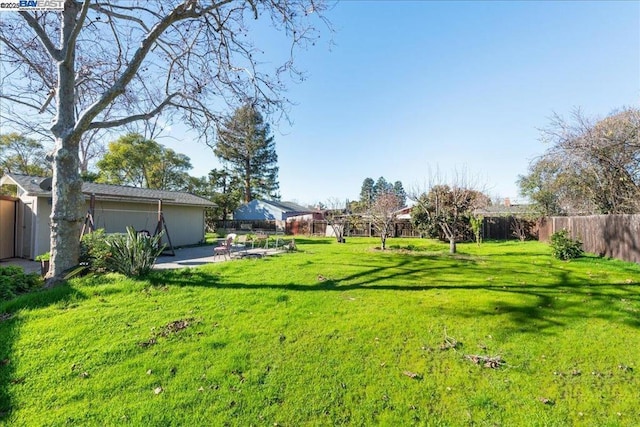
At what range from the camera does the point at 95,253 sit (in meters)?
6.92

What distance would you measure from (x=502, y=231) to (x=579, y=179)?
7.98m

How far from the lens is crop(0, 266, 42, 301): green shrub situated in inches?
219

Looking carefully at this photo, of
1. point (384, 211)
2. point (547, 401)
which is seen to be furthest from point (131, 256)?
point (384, 211)

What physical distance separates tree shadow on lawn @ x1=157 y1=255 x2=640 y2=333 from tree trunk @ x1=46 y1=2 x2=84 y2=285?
2088mm

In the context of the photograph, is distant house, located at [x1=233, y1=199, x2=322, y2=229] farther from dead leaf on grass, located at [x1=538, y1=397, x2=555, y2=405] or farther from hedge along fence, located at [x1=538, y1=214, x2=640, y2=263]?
dead leaf on grass, located at [x1=538, y1=397, x2=555, y2=405]

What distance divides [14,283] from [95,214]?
729cm

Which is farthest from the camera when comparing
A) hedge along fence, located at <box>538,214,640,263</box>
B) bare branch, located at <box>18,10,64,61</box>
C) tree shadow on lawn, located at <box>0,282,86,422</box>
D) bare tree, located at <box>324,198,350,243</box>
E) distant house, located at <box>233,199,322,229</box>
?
distant house, located at <box>233,199,322,229</box>

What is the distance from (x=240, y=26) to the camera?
7270mm

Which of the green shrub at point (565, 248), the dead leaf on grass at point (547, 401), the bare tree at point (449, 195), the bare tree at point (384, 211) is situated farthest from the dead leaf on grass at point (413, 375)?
the bare tree at point (449, 195)

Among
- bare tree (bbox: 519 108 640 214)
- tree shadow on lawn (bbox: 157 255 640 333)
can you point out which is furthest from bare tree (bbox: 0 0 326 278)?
bare tree (bbox: 519 108 640 214)

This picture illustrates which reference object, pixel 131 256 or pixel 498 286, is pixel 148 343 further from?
pixel 498 286

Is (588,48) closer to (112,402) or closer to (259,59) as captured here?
(259,59)

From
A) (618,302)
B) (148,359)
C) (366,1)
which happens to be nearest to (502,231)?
(618,302)

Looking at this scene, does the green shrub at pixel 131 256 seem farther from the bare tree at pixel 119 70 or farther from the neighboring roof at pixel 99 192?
the neighboring roof at pixel 99 192
